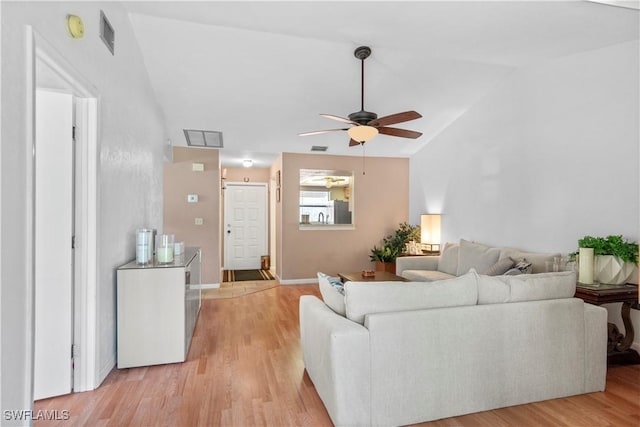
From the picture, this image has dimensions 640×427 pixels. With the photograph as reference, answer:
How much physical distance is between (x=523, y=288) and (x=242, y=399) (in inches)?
77.6

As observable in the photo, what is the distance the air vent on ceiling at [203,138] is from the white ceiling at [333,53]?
0.13 metres

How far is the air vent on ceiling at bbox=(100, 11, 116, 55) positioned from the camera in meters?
2.48

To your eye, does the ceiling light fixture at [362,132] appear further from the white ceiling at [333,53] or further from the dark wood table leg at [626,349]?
the dark wood table leg at [626,349]

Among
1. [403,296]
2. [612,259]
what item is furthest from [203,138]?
[612,259]

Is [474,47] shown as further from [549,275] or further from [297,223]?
[297,223]

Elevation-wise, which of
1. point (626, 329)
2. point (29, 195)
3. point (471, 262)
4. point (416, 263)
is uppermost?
point (29, 195)

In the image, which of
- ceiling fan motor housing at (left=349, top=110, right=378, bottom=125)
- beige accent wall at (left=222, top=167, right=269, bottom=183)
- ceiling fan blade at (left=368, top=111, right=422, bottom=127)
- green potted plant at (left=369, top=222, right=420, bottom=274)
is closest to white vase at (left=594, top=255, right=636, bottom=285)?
ceiling fan blade at (left=368, top=111, right=422, bottom=127)

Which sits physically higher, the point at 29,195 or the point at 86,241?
the point at 29,195

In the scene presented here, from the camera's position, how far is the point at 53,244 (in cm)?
228

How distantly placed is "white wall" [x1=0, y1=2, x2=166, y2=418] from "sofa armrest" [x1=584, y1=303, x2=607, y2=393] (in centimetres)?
323

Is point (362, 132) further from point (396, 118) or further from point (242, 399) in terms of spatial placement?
point (242, 399)

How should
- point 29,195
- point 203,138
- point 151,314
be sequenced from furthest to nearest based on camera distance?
point 203,138 < point 151,314 < point 29,195

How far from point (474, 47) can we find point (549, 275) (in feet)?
7.23

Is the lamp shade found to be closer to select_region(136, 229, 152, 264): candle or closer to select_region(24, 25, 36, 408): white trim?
select_region(136, 229, 152, 264): candle
